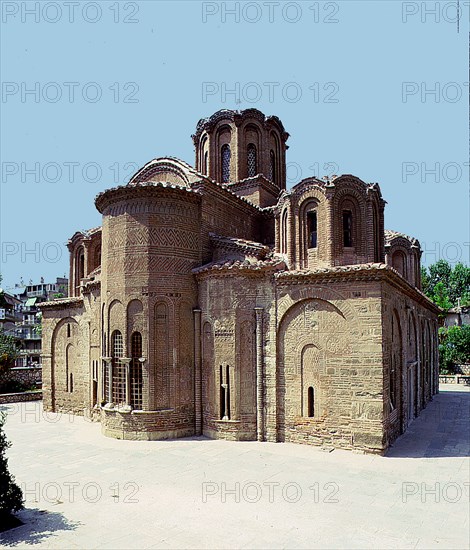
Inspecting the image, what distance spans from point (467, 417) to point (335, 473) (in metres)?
9.62

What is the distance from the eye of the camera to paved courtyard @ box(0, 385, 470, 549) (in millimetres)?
7168

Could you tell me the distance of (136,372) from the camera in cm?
1422

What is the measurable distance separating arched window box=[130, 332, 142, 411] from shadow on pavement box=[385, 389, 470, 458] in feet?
24.2

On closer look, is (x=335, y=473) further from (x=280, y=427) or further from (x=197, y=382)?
(x=197, y=382)

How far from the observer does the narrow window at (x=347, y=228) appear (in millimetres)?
14359

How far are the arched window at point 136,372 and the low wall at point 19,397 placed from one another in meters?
13.3

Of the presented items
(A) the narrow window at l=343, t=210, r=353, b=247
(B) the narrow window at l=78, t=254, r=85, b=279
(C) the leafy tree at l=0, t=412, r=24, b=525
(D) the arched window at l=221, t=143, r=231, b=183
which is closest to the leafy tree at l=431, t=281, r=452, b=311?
(D) the arched window at l=221, t=143, r=231, b=183

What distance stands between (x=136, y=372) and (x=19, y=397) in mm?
13593

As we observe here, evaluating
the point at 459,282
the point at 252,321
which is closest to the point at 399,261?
the point at 252,321

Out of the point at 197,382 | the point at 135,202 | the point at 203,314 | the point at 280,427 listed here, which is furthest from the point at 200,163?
the point at 280,427

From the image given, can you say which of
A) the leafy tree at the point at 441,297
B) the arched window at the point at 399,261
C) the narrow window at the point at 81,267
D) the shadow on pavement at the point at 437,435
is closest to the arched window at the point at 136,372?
the shadow on pavement at the point at 437,435

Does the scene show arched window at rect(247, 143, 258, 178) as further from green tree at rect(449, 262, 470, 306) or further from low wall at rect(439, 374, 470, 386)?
green tree at rect(449, 262, 470, 306)

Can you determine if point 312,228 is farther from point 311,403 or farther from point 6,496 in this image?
point 6,496

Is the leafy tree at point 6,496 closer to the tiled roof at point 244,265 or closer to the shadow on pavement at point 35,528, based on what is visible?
the shadow on pavement at point 35,528
